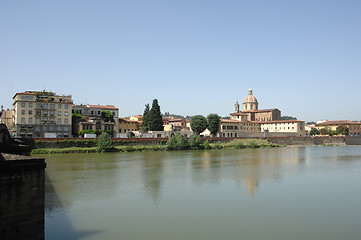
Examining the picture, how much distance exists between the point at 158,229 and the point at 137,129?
5662 centimetres

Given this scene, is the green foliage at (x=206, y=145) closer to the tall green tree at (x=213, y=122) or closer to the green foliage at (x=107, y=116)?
the tall green tree at (x=213, y=122)

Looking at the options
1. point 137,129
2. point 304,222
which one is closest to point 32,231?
point 304,222

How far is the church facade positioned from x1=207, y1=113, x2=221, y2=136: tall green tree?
1.12 m

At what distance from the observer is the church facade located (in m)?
75.3

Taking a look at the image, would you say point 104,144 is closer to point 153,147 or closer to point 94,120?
point 153,147

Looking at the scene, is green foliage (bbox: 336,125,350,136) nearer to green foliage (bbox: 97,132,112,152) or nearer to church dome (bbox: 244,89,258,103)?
church dome (bbox: 244,89,258,103)

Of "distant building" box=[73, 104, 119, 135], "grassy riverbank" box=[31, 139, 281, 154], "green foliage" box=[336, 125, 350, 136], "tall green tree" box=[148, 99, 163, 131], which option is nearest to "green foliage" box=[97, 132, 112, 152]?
"grassy riverbank" box=[31, 139, 281, 154]

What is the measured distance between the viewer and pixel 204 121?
228 ft

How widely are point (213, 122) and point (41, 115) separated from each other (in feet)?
125

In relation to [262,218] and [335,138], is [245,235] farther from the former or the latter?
[335,138]

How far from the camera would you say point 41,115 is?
49.4m

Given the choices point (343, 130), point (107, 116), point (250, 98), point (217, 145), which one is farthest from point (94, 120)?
point (343, 130)

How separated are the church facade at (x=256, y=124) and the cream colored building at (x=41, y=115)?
36473mm

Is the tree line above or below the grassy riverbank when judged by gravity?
above
